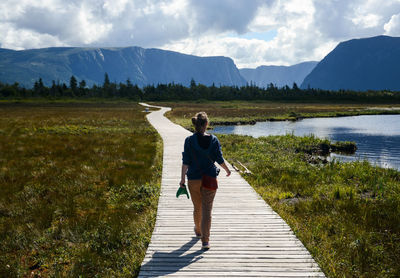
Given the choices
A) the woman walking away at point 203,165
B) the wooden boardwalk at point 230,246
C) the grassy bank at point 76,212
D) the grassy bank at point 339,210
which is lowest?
the grassy bank at point 76,212

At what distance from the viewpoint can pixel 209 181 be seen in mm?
4770

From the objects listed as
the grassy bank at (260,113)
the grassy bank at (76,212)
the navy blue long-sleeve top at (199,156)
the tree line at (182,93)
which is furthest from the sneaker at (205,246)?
the tree line at (182,93)

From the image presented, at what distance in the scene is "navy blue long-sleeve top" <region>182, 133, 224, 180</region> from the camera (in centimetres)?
472

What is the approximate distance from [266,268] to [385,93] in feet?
422

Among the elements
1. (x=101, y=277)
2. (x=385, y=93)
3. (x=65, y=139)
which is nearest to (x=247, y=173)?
(x=101, y=277)

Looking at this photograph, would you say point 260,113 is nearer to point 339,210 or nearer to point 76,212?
point 339,210

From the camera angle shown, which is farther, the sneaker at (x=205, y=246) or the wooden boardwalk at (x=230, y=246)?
the sneaker at (x=205, y=246)

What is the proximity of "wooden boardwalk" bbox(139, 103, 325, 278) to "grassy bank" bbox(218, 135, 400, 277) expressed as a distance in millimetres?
389

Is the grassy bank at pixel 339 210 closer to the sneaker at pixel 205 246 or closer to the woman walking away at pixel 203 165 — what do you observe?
the sneaker at pixel 205 246

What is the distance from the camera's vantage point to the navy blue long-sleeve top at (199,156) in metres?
4.72

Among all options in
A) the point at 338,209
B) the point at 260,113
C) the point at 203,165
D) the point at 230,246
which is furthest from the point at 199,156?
the point at 260,113

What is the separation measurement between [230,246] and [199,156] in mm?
1805

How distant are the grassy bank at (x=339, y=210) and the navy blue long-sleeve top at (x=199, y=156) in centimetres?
245

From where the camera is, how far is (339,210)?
7.41 metres
